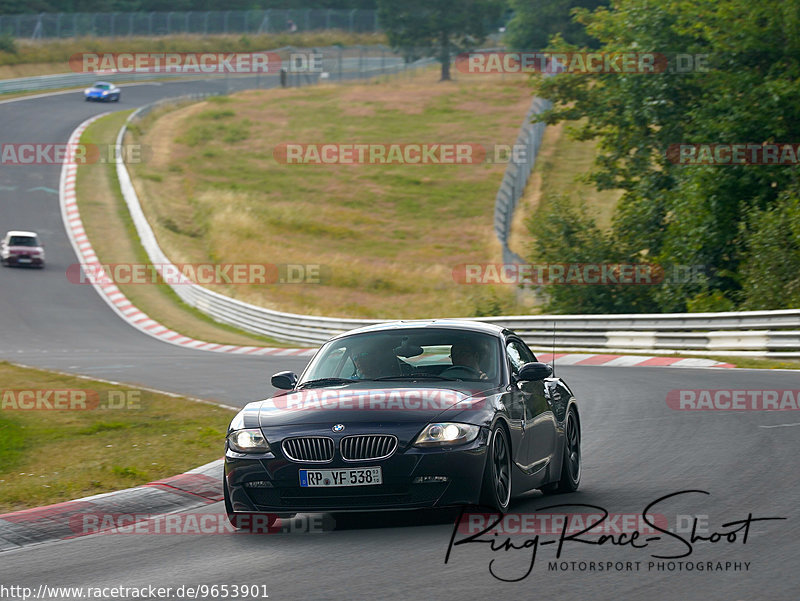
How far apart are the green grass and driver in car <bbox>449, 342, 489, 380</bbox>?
3087 millimetres

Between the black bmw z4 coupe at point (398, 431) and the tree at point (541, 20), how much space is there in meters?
83.3

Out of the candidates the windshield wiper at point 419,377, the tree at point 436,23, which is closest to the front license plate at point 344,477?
the windshield wiper at point 419,377

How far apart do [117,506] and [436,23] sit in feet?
291

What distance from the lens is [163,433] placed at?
1343 centimetres

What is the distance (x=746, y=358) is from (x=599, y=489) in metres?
12.9

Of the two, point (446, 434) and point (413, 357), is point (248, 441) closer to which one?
point (446, 434)

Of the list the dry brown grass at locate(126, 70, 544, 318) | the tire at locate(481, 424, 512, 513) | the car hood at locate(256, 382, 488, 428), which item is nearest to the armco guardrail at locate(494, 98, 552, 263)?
the dry brown grass at locate(126, 70, 544, 318)

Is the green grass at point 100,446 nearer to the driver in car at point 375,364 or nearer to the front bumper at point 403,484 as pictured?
the driver in car at point 375,364

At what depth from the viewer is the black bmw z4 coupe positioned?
7.50 meters

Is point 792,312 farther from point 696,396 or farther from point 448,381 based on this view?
point 448,381

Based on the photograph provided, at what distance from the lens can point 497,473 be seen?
790cm

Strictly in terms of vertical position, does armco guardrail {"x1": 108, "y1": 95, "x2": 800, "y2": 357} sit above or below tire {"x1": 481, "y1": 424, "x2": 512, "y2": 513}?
below

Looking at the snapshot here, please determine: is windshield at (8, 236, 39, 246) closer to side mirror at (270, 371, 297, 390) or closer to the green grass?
the green grass

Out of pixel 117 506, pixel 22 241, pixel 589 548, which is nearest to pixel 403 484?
pixel 589 548
